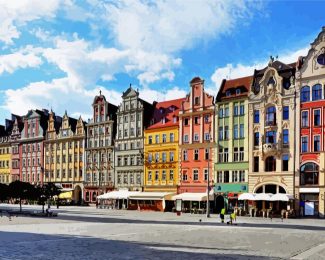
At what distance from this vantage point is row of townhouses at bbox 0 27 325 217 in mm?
57375

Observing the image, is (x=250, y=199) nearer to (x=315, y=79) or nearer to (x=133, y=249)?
(x=315, y=79)

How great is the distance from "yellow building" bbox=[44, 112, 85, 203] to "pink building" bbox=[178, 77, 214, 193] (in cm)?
2597

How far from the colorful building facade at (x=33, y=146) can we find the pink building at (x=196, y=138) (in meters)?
38.4

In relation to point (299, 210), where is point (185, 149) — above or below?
above

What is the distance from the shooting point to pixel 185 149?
70.2 meters

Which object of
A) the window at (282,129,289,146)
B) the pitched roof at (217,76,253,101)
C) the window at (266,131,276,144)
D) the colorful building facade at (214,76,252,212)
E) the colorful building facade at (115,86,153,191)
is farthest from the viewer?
the colorful building facade at (115,86,153,191)

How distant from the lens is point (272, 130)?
60531 millimetres

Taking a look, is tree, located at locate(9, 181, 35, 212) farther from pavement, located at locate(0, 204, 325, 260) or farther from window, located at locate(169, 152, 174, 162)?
pavement, located at locate(0, 204, 325, 260)

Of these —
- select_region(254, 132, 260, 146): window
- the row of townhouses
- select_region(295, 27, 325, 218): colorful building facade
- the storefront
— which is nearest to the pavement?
select_region(295, 27, 325, 218): colorful building facade

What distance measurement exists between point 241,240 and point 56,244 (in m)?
10.7

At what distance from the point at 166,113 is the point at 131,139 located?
25.8 ft

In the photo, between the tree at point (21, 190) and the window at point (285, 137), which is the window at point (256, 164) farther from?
the tree at point (21, 190)

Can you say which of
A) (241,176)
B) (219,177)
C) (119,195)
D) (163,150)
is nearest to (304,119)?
(241,176)

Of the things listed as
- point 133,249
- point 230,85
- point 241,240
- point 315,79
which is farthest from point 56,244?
point 230,85
